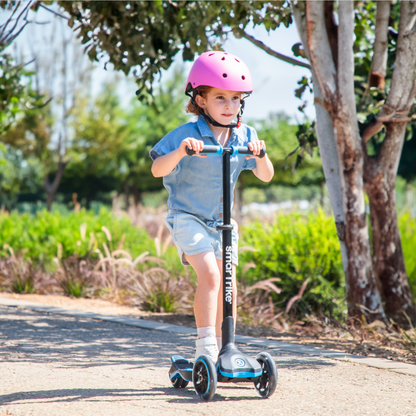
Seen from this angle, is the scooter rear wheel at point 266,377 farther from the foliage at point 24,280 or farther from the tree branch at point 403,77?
the foliage at point 24,280

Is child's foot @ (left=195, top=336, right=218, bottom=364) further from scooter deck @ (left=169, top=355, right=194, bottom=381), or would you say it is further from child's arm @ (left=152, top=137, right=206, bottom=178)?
child's arm @ (left=152, top=137, right=206, bottom=178)

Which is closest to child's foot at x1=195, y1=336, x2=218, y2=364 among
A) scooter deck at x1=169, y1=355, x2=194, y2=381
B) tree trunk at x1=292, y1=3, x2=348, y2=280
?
scooter deck at x1=169, y1=355, x2=194, y2=381

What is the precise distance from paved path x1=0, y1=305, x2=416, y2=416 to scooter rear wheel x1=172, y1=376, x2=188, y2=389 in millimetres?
32

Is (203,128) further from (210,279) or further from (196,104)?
(210,279)

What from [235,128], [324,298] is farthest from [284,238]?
[235,128]

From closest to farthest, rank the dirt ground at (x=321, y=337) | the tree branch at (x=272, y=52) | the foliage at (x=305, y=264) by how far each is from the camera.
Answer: the dirt ground at (x=321, y=337)
the tree branch at (x=272, y=52)
the foliage at (x=305, y=264)

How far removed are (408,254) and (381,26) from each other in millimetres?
3055

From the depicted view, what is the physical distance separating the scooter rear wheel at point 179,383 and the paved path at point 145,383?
0.03 m

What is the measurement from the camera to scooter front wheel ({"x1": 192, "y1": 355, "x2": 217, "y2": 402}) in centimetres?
258

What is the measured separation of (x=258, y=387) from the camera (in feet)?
9.29

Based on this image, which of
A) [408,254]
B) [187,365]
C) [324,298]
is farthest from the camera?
[408,254]

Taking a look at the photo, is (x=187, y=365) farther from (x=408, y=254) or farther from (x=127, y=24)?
(x=408, y=254)

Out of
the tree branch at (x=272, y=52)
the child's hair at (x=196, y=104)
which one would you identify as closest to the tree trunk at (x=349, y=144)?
the tree branch at (x=272, y=52)

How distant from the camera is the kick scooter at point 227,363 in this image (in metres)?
2.64
